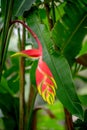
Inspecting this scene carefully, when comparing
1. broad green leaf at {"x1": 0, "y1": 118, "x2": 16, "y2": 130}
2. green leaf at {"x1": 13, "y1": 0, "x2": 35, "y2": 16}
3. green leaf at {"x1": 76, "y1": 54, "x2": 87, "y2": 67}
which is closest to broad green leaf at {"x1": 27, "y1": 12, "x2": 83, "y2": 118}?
green leaf at {"x1": 13, "y1": 0, "x2": 35, "y2": 16}

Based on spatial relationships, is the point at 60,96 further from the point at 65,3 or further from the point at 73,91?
the point at 65,3

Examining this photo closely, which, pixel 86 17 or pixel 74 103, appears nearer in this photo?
pixel 74 103

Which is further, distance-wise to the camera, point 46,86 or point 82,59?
point 82,59

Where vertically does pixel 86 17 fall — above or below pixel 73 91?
above

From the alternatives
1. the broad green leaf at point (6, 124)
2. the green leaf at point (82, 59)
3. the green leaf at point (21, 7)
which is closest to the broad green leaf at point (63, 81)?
the green leaf at point (21, 7)

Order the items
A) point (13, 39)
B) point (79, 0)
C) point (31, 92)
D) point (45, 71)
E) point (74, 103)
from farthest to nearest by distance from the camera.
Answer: point (13, 39) → point (31, 92) → point (79, 0) → point (74, 103) → point (45, 71)

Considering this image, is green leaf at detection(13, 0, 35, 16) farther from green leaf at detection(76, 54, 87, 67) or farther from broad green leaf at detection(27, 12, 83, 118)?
green leaf at detection(76, 54, 87, 67)

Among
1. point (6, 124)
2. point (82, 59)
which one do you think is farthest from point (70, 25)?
point (6, 124)

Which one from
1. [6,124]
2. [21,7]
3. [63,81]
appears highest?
[21,7]

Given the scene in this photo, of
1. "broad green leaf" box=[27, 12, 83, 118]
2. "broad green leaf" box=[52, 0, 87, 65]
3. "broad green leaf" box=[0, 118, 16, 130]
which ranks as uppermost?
"broad green leaf" box=[52, 0, 87, 65]

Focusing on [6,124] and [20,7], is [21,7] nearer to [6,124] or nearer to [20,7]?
[20,7]

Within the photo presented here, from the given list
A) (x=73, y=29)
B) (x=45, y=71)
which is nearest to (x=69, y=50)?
(x=73, y=29)

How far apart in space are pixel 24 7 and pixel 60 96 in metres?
0.21

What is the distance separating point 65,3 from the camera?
2.53 ft
